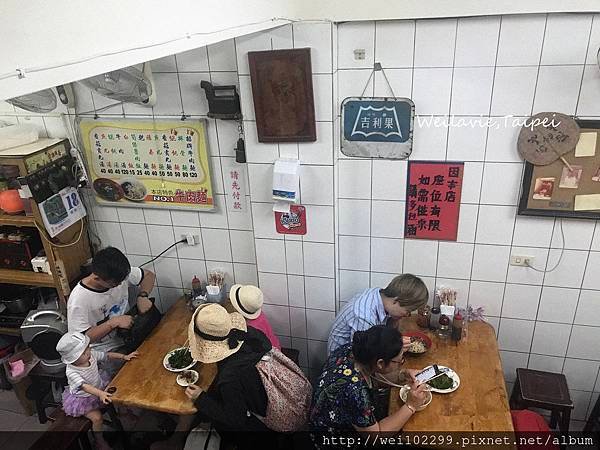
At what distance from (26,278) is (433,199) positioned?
273 centimetres

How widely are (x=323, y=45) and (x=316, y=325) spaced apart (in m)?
1.81

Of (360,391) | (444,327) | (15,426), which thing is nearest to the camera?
(360,391)

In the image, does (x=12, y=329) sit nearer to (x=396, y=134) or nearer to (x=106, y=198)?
(x=106, y=198)

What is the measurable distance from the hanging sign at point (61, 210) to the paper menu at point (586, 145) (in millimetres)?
3084

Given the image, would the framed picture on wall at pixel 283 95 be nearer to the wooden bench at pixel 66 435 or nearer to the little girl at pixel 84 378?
the little girl at pixel 84 378

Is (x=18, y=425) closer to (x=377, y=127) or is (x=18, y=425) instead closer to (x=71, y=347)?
(x=71, y=347)

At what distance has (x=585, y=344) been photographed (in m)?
2.96

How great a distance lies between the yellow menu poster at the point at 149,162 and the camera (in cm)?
302

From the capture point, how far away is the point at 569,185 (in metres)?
2.59

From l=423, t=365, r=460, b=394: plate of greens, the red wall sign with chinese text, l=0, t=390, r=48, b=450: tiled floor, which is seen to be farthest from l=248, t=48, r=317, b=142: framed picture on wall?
l=0, t=390, r=48, b=450: tiled floor

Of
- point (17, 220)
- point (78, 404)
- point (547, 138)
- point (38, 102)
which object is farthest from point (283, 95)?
point (78, 404)

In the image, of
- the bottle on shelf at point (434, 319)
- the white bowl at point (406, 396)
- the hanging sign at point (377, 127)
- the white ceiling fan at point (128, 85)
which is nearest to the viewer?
the white bowl at point (406, 396)

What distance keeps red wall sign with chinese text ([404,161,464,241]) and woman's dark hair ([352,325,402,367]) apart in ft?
2.86

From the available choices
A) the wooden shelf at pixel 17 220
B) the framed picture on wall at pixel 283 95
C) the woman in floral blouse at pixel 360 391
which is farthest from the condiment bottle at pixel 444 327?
the wooden shelf at pixel 17 220
